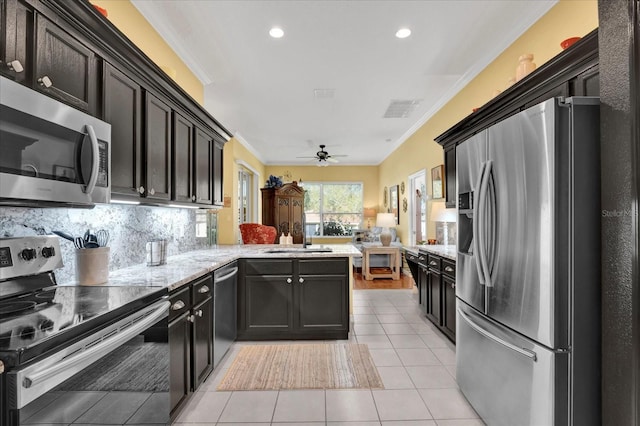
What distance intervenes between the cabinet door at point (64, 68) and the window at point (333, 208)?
345 inches

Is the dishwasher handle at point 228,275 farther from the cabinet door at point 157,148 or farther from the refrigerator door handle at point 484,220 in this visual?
the refrigerator door handle at point 484,220

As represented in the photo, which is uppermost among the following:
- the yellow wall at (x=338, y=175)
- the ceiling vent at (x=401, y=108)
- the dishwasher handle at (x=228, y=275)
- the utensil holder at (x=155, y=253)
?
the ceiling vent at (x=401, y=108)

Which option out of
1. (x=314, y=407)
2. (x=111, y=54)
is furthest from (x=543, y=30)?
(x=314, y=407)

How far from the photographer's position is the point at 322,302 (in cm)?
347

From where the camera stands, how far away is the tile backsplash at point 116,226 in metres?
1.64

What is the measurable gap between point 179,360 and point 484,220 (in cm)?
203

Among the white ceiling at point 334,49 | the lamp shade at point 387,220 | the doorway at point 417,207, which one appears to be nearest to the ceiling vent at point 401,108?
the white ceiling at point 334,49

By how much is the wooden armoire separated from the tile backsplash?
4429mm

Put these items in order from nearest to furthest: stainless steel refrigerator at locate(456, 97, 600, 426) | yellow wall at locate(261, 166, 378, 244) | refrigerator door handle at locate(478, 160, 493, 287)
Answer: stainless steel refrigerator at locate(456, 97, 600, 426) < refrigerator door handle at locate(478, 160, 493, 287) < yellow wall at locate(261, 166, 378, 244)

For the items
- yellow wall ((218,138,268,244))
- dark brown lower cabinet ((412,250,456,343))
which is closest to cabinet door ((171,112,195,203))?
dark brown lower cabinet ((412,250,456,343))

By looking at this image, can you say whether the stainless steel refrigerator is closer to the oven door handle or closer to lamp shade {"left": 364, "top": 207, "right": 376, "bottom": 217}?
the oven door handle

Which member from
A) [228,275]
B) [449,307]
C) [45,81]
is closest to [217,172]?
[228,275]

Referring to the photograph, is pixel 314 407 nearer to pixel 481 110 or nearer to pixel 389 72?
pixel 481 110

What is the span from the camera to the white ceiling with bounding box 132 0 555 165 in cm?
286
